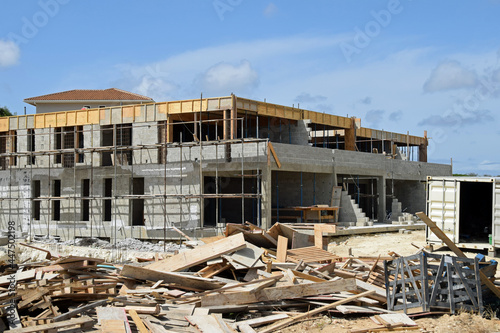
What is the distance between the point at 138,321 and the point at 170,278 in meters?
2.56

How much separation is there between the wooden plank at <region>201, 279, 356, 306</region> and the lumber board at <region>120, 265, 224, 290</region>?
1.02m

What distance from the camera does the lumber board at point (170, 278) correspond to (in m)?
11.4


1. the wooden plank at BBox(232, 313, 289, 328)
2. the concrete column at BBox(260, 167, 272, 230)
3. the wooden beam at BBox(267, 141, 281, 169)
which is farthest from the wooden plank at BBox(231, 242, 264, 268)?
the wooden beam at BBox(267, 141, 281, 169)

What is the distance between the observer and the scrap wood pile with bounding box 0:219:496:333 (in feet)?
30.5

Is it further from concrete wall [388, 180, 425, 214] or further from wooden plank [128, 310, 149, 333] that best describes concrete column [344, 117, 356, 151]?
wooden plank [128, 310, 149, 333]

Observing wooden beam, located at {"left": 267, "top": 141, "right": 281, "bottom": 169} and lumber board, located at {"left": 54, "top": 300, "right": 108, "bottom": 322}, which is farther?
wooden beam, located at {"left": 267, "top": 141, "right": 281, "bottom": 169}

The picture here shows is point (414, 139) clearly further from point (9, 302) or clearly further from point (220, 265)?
point (9, 302)

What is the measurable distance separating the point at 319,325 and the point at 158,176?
17.8 m

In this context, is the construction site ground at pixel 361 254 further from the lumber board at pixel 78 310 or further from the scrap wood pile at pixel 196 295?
the lumber board at pixel 78 310

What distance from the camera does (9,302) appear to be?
9750mm

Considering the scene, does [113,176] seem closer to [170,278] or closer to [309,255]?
[309,255]

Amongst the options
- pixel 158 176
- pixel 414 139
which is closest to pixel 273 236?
pixel 158 176

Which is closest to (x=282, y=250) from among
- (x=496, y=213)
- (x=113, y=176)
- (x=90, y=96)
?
(x=496, y=213)

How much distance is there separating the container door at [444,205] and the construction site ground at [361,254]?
0.78m
